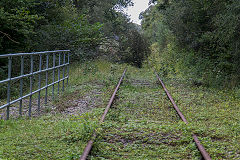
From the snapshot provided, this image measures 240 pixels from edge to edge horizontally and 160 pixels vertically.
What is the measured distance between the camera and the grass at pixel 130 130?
475 cm

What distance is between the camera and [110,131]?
235 inches

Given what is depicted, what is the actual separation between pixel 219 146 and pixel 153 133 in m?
1.27

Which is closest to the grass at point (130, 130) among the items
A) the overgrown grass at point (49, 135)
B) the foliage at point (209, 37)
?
the overgrown grass at point (49, 135)

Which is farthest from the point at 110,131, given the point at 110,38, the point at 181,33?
the point at 110,38

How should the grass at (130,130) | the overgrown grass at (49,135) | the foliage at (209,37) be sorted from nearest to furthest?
the overgrown grass at (49,135), the grass at (130,130), the foliage at (209,37)

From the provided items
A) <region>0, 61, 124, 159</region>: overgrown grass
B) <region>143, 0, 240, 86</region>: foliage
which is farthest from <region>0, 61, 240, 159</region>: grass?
<region>143, 0, 240, 86</region>: foliage

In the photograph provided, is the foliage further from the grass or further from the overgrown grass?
the overgrown grass

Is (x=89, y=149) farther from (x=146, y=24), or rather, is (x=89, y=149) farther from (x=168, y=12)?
(x=146, y=24)

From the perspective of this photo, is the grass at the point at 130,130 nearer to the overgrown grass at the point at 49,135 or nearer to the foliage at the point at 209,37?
the overgrown grass at the point at 49,135

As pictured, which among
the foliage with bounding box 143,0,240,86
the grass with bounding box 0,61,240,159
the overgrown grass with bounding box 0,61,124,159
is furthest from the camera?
the foliage with bounding box 143,0,240,86

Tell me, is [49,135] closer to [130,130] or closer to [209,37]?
[130,130]

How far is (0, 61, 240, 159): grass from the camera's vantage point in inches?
187

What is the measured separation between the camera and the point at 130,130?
19.9 feet

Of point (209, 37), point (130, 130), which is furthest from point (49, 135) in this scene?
point (209, 37)
